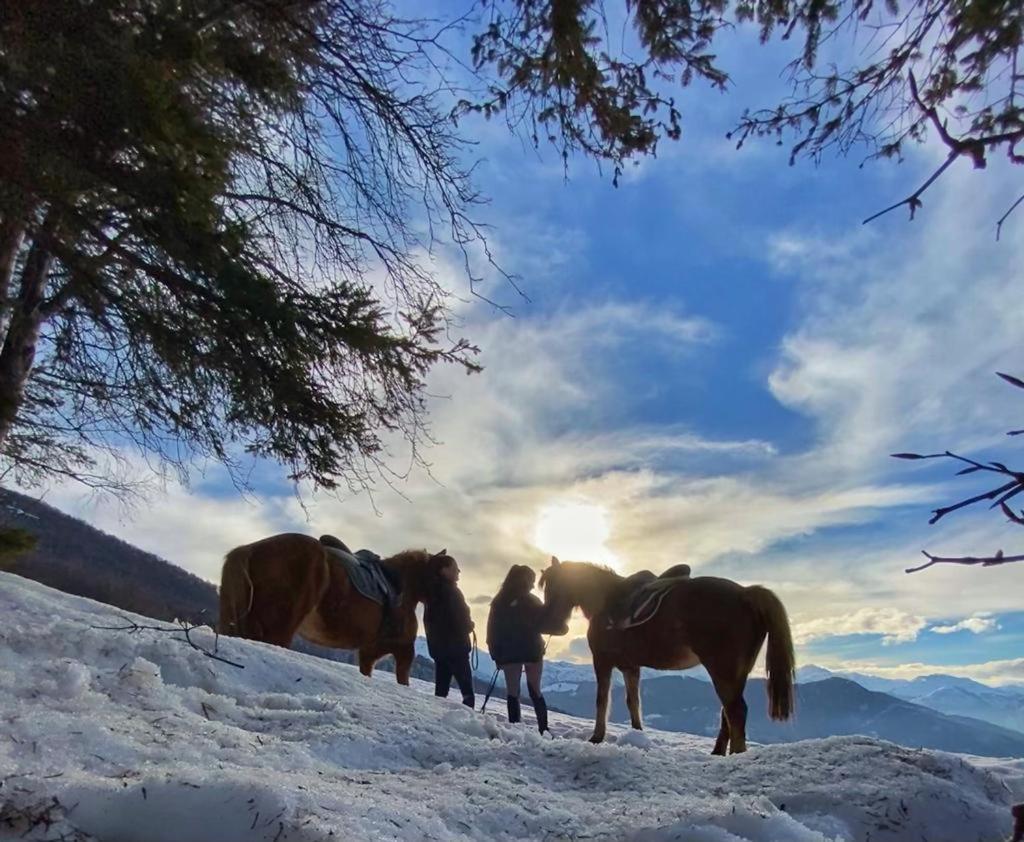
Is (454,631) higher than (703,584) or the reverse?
the reverse

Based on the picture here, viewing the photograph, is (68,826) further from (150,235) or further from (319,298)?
(319,298)

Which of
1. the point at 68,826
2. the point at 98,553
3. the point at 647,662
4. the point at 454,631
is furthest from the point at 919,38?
the point at 98,553


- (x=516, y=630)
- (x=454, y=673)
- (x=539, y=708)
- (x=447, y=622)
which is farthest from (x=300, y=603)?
(x=539, y=708)

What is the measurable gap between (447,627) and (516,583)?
109 centimetres

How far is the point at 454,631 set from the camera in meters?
9.12

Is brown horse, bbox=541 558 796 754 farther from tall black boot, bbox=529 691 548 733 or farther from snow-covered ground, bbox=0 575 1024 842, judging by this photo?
snow-covered ground, bbox=0 575 1024 842

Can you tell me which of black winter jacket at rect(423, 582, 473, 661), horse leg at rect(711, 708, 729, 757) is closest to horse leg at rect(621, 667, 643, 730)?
horse leg at rect(711, 708, 729, 757)

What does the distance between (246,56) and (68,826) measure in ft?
10.8

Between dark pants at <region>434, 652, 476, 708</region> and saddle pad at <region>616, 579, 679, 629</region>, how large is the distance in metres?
2.36

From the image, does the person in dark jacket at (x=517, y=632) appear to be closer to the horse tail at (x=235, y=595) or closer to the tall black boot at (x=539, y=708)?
the tall black boot at (x=539, y=708)

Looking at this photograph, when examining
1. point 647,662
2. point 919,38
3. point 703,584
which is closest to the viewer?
point 919,38

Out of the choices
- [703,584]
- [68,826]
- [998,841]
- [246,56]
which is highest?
[246,56]

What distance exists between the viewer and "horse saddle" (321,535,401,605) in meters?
8.23

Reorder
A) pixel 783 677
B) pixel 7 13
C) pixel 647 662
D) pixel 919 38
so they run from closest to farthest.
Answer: pixel 919 38, pixel 7 13, pixel 783 677, pixel 647 662
